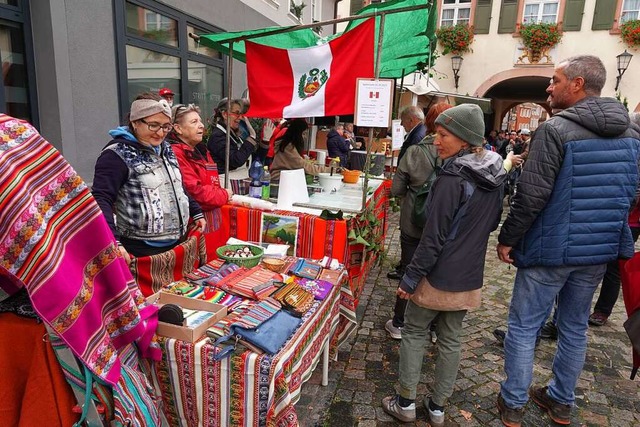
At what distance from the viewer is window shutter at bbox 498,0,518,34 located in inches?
632

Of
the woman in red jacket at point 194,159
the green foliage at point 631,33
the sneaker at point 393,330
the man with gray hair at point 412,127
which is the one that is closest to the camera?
the woman in red jacket at point 194,159

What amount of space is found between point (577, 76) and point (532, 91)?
2133 cm

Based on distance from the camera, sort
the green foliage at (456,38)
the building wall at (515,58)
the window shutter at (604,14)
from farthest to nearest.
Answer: the green foliage at (456,38)
the building wall at (515,58)
the window shutter at (604,14)

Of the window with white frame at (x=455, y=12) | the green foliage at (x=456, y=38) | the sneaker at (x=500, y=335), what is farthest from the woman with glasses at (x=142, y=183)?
the window with white frame at (x=455, y=12)

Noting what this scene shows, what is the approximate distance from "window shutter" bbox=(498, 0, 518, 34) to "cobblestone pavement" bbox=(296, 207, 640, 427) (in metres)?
15.5

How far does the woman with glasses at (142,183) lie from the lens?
212 cm

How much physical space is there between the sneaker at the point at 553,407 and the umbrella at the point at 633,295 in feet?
1.72

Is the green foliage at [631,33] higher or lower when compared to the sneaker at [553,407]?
higher

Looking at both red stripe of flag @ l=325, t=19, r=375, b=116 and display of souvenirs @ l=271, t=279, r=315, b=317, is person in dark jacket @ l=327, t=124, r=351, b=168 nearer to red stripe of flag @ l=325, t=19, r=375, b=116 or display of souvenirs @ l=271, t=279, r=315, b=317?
red stripe of flag @ l=325, t=19, r=375, b=116

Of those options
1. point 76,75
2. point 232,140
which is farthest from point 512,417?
point 76,75

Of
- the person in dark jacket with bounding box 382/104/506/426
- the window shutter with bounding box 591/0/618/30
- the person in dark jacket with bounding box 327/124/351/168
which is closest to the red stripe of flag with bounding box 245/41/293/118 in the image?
the person in dark jacket with bounding box 382/104/506/426

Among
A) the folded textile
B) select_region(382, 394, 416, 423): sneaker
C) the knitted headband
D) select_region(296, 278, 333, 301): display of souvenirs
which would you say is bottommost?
select_region(382, 394, 416, 423): sneaker

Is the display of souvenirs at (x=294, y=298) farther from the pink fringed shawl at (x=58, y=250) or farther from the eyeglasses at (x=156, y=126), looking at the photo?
the eyeglasses at (x=156, y=126)

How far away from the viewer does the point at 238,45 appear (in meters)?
5.02
